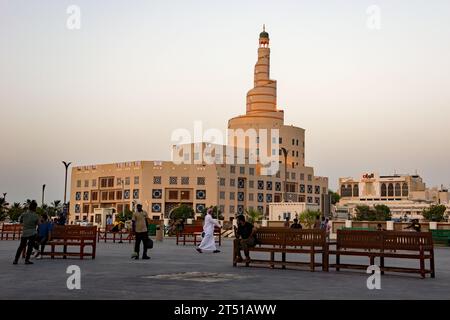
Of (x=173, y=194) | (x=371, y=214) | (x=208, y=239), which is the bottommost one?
(x=208, y=239)

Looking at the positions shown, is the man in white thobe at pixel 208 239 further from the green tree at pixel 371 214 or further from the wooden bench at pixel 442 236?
the green tree at pixel 371 214

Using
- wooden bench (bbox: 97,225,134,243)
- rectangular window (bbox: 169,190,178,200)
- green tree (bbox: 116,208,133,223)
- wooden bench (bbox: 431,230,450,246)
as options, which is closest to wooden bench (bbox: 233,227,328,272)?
wooden bench (bbox: 97,225,134,243)

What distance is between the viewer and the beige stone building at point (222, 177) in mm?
124875

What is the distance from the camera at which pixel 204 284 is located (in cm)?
1009

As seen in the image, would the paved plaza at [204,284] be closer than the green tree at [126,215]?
Yes

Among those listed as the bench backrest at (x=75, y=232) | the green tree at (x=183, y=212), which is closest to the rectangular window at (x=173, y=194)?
the green tree at (x=183, y=212)

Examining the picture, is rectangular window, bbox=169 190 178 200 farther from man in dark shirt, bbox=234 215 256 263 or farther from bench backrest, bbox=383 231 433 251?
bench backrest, bbox=383 231 433 251

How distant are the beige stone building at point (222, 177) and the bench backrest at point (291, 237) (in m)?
103

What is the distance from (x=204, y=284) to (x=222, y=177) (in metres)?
117

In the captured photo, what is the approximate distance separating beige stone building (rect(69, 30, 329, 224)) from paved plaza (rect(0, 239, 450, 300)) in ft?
343

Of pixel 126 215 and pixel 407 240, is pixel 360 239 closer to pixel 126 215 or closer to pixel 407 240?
pixel 407 240

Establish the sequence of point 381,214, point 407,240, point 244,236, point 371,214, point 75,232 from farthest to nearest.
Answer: point 371,214 → point 381,214 → point 75,232 → point 244,236 → point 407,240

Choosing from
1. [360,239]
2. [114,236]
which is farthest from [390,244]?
[114,236]

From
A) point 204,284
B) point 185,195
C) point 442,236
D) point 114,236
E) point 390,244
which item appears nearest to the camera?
point 204,284
